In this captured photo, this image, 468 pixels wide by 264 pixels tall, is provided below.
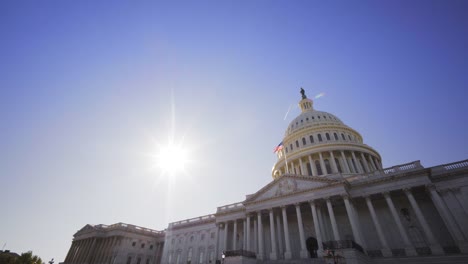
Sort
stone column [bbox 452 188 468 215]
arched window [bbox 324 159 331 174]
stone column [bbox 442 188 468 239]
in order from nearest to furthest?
stone column [bbox 442 188 468 239]
stone column [bbox 452 188 468 215]
arched window [bbox 324 159 331 174]

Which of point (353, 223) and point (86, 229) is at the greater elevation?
point (86, 229)

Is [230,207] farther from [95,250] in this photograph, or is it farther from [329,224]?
[95,250]

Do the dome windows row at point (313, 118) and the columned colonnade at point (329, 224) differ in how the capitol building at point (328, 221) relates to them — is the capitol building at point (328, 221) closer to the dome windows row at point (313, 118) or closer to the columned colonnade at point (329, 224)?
the columned colonnade at point (329, 224)

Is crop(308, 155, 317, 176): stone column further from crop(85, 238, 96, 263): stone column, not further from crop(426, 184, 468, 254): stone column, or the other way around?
crop(85, 238, 96, 263): stone column

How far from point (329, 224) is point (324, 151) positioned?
17499 mm

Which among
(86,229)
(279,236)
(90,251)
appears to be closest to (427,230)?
(279,236)

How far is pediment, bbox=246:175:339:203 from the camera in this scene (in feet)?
103

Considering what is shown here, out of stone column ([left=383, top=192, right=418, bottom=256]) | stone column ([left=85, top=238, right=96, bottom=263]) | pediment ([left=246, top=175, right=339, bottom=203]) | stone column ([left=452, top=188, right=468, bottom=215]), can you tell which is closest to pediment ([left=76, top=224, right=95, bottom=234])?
stone column ([left=85, top=238, right=96, bottom=263])

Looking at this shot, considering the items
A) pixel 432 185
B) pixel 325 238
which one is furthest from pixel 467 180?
pixel 325 238

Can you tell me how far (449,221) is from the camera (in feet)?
77.7

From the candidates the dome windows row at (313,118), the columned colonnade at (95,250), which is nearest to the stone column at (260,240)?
the dome windows row at (313,118)

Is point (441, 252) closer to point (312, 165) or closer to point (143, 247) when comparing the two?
point (312, 165)

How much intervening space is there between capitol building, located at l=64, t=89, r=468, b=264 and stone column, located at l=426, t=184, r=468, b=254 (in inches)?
3.1

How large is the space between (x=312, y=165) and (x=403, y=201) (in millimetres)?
18266
